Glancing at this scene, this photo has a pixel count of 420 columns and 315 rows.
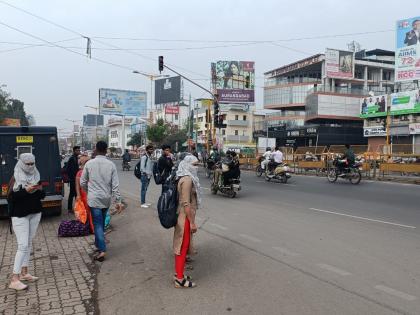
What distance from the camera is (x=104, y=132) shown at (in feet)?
534

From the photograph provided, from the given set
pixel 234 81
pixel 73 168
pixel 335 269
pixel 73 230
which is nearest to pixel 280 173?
pixel 73 168

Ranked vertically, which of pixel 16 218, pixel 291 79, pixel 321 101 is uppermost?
pixel 291 79

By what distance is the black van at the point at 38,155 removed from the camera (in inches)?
409

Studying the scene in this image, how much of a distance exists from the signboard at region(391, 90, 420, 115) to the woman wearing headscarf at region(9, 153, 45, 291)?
51901mm

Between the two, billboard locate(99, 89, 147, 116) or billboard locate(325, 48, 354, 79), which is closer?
billboard locate(99, 89, 147, 116)

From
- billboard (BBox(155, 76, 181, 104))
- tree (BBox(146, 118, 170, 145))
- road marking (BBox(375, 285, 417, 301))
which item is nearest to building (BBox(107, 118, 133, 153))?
tree (BBox(146, 118, 170, 145))

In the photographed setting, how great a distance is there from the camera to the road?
4.71 m

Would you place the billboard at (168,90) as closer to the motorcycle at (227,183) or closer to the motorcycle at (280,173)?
the motorcycle at (280,173)

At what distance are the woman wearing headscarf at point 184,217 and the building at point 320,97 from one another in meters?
62.4

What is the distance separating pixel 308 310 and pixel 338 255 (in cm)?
236

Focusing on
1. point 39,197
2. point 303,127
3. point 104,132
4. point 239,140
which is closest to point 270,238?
point 39,197

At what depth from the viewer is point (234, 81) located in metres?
65.2

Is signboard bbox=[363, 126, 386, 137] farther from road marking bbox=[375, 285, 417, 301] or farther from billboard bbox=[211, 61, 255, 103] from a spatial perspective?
road marking bbox=[375, 285, 417, 301]

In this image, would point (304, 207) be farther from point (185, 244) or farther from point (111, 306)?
point (111, 306)
